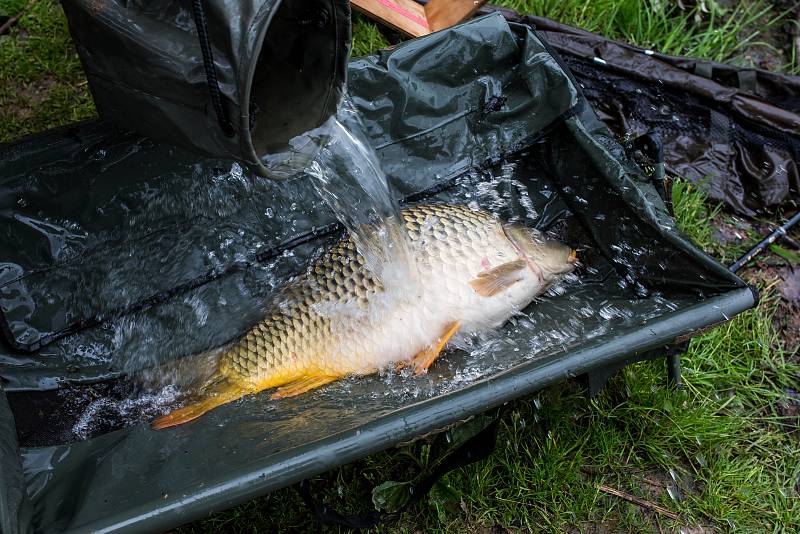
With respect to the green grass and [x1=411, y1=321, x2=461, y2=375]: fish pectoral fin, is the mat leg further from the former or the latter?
the green grass

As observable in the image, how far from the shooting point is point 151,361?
208 centimetres

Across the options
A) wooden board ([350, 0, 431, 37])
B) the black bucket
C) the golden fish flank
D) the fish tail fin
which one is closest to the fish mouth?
the golden fish flank

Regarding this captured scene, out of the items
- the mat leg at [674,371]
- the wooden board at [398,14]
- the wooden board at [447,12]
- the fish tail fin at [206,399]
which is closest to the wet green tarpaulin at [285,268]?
the fish tail fin at [206,399]

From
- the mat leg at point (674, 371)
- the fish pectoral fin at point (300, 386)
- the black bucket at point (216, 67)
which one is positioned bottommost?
the mat leg at point (674, 371)

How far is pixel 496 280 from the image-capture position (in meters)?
2.04

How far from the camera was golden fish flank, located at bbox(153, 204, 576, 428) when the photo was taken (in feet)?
6.22

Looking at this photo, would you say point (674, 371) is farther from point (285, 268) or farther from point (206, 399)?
point (206, 399)

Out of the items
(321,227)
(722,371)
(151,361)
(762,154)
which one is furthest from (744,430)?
(151,361)

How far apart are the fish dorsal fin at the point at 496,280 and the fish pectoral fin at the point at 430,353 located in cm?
11

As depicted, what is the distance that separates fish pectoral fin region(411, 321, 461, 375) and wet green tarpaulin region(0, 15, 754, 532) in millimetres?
40

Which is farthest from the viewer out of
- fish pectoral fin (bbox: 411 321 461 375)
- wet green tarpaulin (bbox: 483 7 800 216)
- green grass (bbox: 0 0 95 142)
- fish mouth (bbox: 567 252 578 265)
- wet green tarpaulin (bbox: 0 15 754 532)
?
green grass (bbox: 0 0 95 142)

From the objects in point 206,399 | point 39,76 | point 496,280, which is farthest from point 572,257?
point 39,76

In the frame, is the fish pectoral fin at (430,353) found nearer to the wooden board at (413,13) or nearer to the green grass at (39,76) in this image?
the wooden board at (413,13)

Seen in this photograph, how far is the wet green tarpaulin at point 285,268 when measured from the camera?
5.18ft
